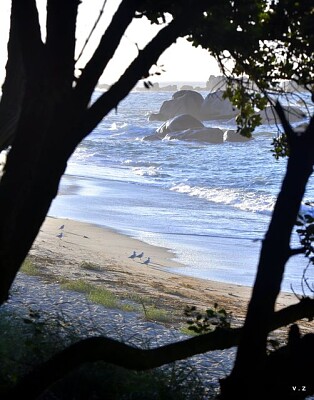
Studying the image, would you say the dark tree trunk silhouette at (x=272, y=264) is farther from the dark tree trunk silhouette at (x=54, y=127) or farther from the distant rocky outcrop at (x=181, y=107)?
the distant rocky outcrop at (x=181, y=107)

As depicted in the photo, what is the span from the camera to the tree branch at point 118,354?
404 centimetres

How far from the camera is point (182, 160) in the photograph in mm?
38125

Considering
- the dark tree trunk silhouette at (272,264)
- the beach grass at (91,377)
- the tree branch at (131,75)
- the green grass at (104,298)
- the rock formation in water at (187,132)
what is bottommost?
the green grass at (104,298)

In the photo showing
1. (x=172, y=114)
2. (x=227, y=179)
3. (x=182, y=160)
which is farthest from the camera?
(x=172, y=114)

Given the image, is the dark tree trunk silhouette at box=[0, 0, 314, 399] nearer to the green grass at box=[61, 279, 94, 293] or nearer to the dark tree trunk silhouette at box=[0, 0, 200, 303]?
the dark tree trunk silhouette at box=[0, 0, 200, 303]

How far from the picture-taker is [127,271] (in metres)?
13.1

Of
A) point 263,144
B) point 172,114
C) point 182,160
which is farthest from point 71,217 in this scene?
point 172,114

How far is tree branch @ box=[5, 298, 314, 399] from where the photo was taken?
4.04 meters

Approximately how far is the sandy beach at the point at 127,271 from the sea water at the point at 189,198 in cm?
55

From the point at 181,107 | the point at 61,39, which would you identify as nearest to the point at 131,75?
the point at 61,39

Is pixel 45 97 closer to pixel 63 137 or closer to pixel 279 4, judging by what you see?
pixel 63 137

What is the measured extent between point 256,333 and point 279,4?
2.23 m

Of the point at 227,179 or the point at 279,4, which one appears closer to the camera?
the point at 279,4

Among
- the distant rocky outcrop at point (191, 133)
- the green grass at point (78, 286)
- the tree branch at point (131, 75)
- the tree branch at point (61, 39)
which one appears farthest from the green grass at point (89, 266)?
the distant rocky outcrop at point (191, 133)
